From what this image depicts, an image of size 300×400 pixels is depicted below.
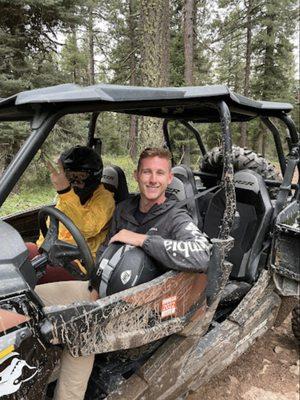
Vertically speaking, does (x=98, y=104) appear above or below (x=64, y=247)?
Answer: above

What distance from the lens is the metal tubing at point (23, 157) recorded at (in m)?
1.73

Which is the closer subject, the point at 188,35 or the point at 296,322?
the point at 296,322

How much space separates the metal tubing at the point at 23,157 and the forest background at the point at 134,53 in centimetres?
466

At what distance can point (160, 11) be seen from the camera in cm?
705

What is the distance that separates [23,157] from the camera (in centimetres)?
176

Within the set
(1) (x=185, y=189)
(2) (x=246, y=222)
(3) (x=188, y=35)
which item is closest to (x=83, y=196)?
(1) (x=185, y=189)

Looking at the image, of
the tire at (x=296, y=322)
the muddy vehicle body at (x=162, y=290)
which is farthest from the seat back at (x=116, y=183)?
the tire at (x=296, y=322)

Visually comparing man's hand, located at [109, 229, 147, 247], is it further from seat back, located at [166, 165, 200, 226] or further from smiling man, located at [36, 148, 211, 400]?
seat back, located at [166, 165, 200, 226]

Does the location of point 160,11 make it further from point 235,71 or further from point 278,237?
point 235,71

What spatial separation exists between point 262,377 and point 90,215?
1.92 meters

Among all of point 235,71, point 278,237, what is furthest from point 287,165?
point 235,71

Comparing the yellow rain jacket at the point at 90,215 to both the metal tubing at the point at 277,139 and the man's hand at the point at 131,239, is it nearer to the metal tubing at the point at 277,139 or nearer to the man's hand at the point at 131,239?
the man's hand at the point at 131,239

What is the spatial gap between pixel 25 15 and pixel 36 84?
1385mm

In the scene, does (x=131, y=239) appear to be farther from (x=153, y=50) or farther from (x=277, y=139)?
(x=153, y=50)
